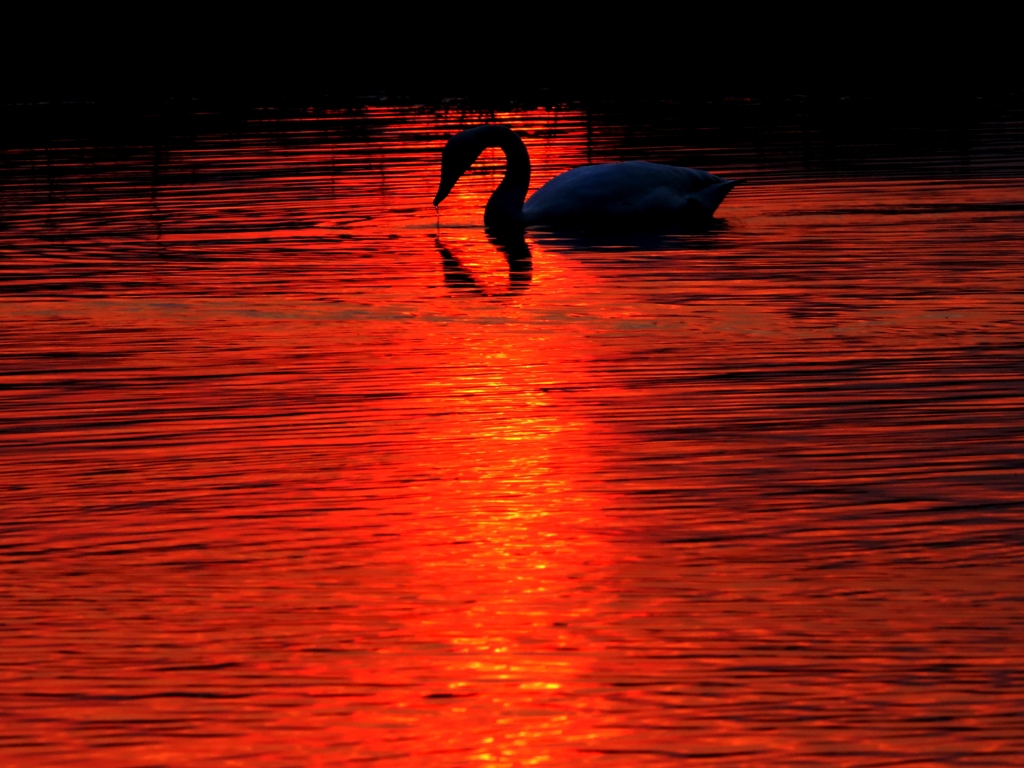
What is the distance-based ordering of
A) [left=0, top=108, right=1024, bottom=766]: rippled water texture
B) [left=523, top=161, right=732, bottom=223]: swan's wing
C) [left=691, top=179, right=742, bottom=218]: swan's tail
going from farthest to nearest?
[left=691, top=179, right=742, bottom=218]: swan's tail, [left=523, top=161, right=732, bottom=223]: swan's wing, [left=0, top=108, right=1024, bottom=766]: rippled water texture

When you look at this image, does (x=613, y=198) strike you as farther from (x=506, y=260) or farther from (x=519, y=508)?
(x=519, y=508)

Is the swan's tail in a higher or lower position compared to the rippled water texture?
lower

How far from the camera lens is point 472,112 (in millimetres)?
44000

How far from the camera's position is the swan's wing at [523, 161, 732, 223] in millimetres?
20000

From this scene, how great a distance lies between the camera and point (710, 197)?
2048 cm

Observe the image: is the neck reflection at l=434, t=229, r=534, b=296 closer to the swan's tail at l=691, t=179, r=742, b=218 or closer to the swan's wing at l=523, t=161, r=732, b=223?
the swan's wing at l=523, t=161, r=732, b=223

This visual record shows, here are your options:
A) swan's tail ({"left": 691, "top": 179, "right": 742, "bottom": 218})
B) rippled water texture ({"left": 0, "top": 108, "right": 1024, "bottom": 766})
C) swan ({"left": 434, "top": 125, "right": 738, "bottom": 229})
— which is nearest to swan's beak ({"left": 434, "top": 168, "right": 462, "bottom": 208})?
swan ({"left": 434, "top": 125, "right": 738, "bottom": 229})

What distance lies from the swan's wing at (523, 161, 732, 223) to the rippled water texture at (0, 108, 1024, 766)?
6.32 ft

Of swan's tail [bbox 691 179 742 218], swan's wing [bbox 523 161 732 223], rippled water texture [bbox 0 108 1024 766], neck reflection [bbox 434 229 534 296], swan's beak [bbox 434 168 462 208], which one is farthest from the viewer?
swan's beak [bbox 434 168 462 208]

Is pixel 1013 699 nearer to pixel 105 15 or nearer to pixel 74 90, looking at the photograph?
pixel 74 90

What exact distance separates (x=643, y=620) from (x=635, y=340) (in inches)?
245

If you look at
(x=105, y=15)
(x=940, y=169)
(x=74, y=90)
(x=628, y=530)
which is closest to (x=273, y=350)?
(x=628, y=530)

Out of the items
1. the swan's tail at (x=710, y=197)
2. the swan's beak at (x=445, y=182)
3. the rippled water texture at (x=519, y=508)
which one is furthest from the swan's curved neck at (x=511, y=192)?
the rippled water texture at (x=519, y=508)

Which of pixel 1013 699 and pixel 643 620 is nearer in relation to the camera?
pixel 1013 699
